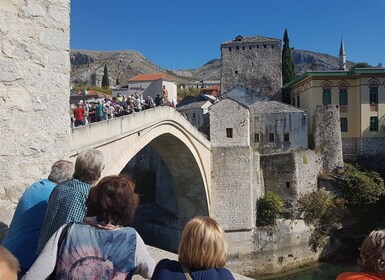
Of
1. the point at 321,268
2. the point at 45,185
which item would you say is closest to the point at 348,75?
the point at 321,268

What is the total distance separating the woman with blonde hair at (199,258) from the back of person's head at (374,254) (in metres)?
0.71

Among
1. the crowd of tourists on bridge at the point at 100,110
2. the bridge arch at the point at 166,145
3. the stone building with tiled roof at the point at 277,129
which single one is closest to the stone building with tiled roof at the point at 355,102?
the stone building with tiled roof at the point at 277,129

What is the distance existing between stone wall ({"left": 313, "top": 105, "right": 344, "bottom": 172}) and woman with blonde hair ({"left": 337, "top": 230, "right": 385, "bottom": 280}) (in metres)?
20.2

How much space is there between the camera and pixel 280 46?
106 feet

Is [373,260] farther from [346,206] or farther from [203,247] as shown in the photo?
[346,206]

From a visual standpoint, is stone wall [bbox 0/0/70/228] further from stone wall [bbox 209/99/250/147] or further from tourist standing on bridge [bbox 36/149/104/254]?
stone wall [bbox 209/99/250/147]

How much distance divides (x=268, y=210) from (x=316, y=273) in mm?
3792

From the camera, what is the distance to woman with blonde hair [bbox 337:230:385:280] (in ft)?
6.08

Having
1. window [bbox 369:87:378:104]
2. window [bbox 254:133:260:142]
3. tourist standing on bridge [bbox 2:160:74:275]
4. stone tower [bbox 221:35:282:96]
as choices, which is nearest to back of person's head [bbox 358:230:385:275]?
tourist standing on bridge [bbox 2:160:74:275]

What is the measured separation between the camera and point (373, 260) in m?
1.88

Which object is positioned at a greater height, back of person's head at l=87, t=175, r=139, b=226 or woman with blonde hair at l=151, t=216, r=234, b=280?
back of person's head at l=87, t=175, r=139, b=226

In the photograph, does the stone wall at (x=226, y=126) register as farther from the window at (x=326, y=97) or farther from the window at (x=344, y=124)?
the window at (x=344, y=124)

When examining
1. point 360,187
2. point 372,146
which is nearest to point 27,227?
point 360,187

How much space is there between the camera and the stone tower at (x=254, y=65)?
32031mm
